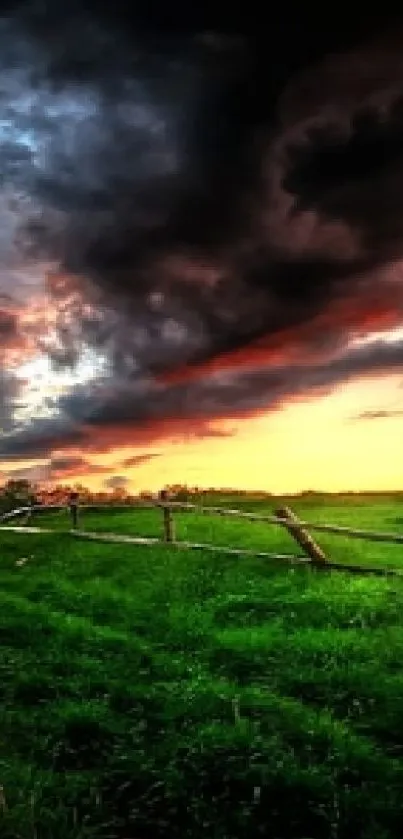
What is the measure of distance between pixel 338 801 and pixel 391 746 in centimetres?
169

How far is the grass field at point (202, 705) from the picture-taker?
29.4 feet

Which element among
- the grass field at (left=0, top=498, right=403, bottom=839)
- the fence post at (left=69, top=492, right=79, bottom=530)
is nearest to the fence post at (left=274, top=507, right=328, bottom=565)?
the grass field at (left=0, top=498, right=403, bottom=839)

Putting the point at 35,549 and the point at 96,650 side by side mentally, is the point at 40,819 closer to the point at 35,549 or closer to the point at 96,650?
the point at 96,650

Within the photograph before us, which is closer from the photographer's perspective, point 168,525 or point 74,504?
point 168,525

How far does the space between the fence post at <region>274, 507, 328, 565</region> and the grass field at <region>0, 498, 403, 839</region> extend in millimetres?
475

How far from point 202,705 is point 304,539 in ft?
34.6

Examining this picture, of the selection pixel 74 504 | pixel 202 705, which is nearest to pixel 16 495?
pixel 74 504

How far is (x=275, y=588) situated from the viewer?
19406mm

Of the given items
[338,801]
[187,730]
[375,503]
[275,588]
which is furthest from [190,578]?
[375,503]

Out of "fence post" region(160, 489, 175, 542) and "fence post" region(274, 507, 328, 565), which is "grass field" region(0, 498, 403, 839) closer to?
"fence post" region(274, 507, 328, 565)

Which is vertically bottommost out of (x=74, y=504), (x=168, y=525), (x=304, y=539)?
(x=304, y=539)

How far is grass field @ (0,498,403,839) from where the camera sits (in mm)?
8969

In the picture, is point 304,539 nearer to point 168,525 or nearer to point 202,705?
point 168,525

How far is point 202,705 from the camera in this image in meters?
11.7
